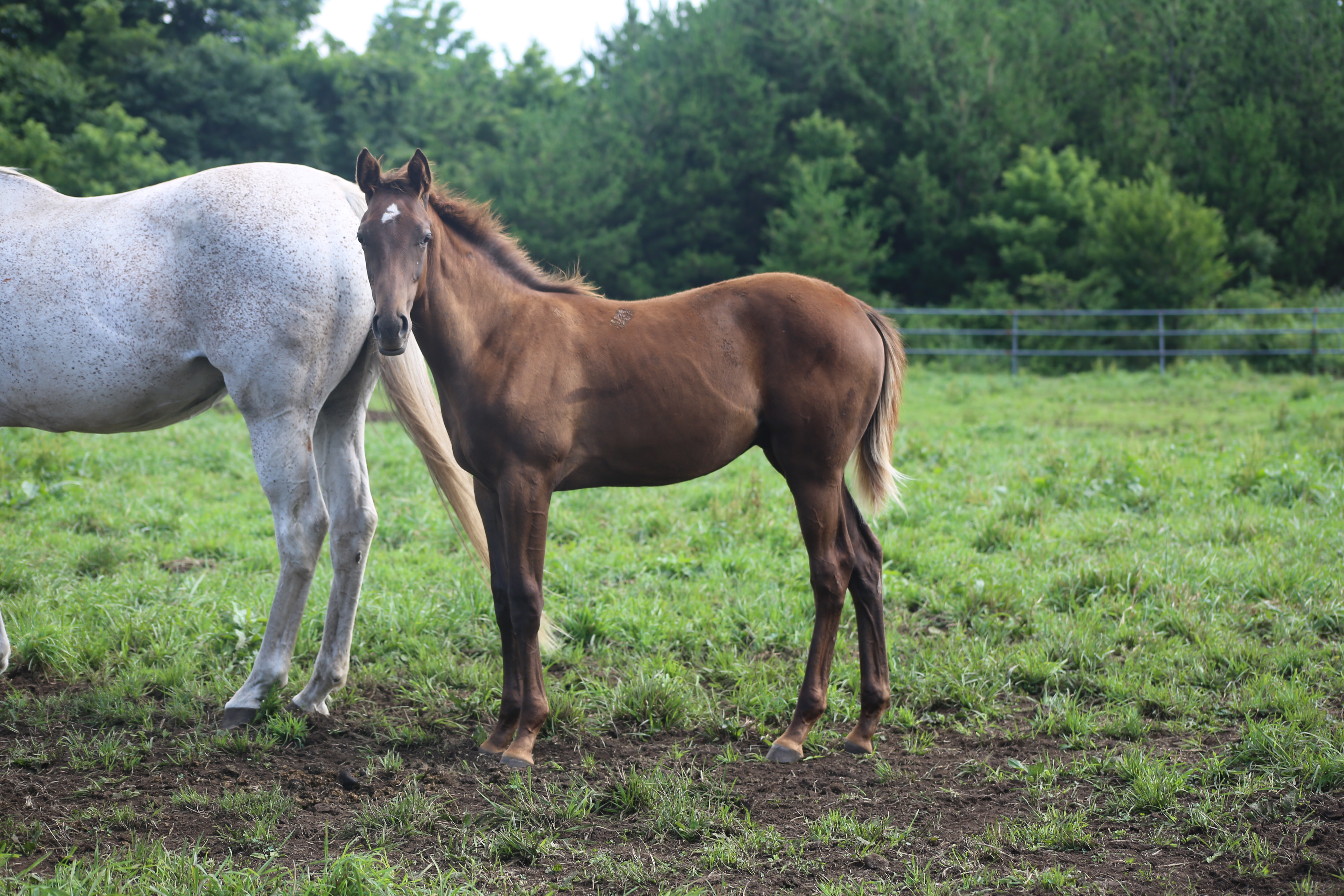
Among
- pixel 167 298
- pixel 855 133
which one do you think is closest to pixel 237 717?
pixel 167 298

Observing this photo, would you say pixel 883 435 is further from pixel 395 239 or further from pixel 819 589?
pixel 395 239

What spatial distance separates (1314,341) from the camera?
15734 mm

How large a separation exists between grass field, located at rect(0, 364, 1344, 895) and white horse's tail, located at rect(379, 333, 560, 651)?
27.0 inches

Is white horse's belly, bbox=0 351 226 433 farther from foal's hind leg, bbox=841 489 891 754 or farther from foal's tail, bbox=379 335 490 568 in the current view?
foal's hind leg, bbox=841 489 891 754

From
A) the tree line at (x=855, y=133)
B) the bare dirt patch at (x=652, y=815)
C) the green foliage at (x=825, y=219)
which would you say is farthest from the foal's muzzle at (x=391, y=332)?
the tree line at (x=855, y=133)

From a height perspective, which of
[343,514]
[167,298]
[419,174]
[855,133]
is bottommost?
[343,514]

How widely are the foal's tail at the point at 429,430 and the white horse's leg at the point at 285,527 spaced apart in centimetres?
42

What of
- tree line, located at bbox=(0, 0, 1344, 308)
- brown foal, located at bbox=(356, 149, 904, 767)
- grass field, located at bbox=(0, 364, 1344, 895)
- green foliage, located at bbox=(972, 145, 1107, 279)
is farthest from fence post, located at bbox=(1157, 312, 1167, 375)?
brown foal, located at bbox=(356, 149, 904, 767)

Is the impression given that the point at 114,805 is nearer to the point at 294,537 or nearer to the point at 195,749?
the point at 195,749

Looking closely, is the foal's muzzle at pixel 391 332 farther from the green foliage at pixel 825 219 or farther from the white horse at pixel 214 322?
the green foliage at pixel 825 219

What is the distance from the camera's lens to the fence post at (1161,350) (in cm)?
1611

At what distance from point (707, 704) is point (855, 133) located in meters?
A: 25.3

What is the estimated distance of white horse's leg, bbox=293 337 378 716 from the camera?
3742mm

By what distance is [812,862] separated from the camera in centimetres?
260
